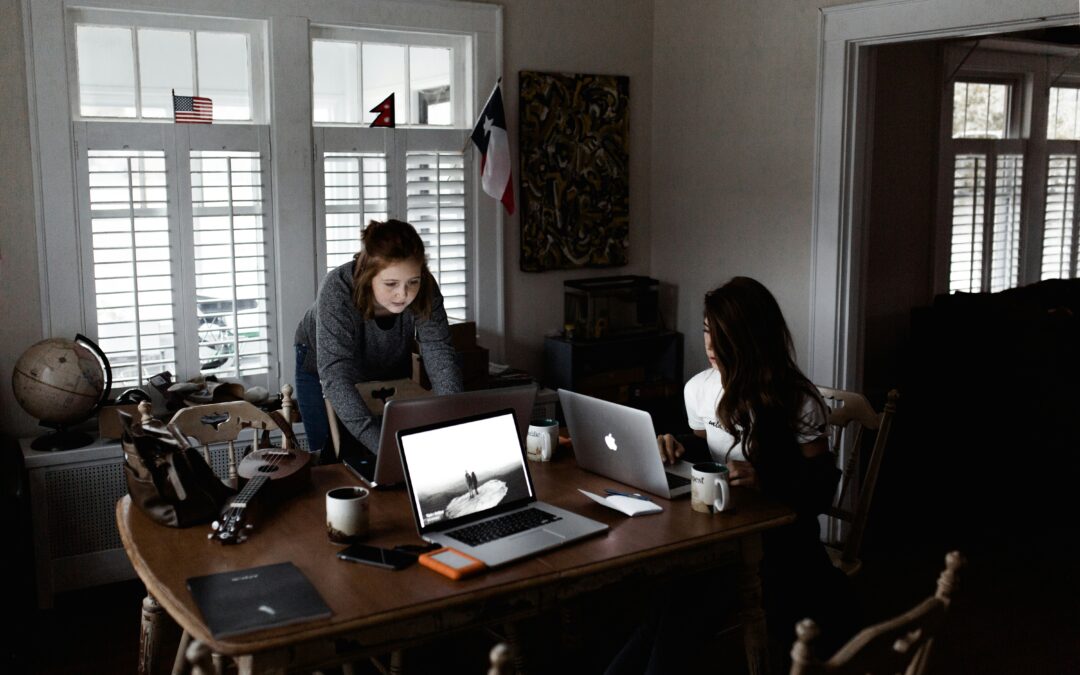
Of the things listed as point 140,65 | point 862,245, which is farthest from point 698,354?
point 140,65

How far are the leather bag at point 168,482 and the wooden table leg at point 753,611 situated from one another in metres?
1.28

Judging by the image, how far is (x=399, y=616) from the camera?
76.7 inches

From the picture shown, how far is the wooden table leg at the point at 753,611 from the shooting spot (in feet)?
8.11

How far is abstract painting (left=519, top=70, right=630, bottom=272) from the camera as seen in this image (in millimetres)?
4730

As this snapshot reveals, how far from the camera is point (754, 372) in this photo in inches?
104

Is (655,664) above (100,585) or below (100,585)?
above

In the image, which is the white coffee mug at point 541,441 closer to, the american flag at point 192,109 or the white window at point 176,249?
the white window at point 176,249

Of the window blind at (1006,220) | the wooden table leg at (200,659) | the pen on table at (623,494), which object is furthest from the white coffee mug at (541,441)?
the window blind at (1006,220)

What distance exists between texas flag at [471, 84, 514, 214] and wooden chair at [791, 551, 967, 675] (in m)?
3.06

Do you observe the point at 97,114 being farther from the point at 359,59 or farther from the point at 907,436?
the point at 907,436

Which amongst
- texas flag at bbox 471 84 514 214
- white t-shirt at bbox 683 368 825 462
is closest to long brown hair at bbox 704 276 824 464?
white t-shirt at bbox 683 368 825 462

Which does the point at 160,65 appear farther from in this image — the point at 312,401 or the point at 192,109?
the point at 312,401

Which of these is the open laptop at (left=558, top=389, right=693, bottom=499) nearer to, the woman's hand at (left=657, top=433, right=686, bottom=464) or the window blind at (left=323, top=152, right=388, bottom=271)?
the woman's hand at (left=657, top=433, right=686, bottom=464)

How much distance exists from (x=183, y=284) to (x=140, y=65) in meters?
0.86
